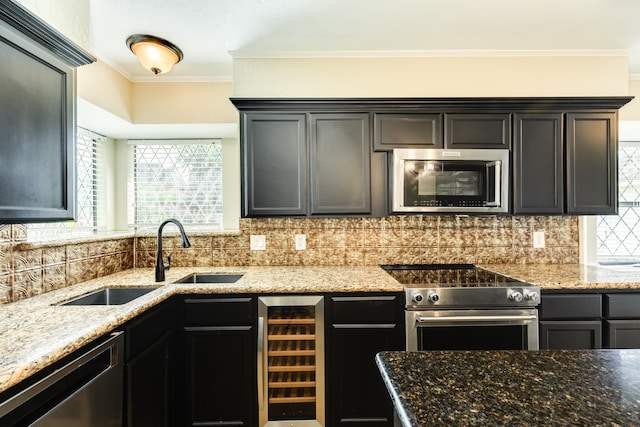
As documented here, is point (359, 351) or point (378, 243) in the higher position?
point (378, 243)

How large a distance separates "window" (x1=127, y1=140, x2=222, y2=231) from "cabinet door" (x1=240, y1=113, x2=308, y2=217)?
77 centimetres

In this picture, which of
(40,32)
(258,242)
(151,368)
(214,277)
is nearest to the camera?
(40,32)

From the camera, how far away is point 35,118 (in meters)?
1.27

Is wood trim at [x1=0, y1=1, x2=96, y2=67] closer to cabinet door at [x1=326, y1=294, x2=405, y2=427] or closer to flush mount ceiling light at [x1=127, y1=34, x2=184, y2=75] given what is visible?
flush mount ceiling light at [x1=127, y1=34, x2=184, y2=75]

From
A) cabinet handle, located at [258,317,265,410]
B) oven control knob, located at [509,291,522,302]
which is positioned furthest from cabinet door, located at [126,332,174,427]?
oven control knob, located at [509,291,522,302]

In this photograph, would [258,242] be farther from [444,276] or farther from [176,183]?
[444,276]

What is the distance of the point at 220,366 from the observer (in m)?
1.93

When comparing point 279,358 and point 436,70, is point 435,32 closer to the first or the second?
point 436,70

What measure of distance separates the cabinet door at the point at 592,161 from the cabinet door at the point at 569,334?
0.80 meters

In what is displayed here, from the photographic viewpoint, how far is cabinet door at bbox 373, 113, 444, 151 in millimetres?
2287

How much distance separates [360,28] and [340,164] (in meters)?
0.89

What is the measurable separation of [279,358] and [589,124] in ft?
8.81

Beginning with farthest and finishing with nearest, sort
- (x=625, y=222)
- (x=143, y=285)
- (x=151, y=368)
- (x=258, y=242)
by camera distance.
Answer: (x=625, y=222), (x=258, y=242), (x=143, y=285), (x=151, y=368)

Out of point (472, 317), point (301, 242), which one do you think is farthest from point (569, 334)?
point (301, 242)
